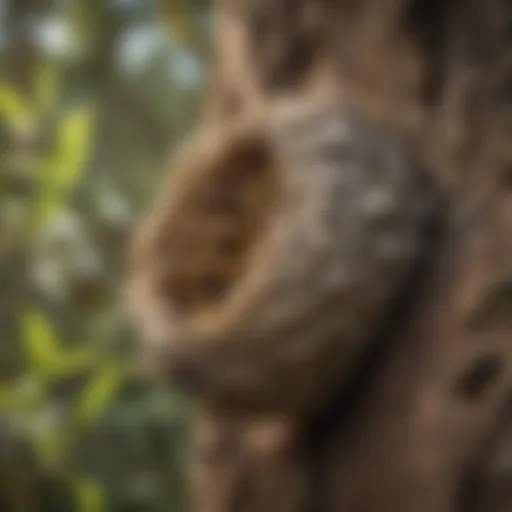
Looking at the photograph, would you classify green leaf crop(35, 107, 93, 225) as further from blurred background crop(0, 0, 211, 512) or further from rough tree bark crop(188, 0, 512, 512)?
rough tree bark crop(188, 0, 512, 512)

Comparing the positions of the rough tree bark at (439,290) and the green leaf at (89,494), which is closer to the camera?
the rough tree bark at (439,290)

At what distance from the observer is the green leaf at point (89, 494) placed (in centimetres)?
105

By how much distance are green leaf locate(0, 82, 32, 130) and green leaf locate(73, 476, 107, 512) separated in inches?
15.1

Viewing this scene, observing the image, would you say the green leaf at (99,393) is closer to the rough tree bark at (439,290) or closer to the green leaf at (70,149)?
the green leaf at (70,149)

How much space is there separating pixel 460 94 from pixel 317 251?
99 mm

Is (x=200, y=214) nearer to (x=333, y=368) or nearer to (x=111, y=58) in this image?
(x=333, y=368)

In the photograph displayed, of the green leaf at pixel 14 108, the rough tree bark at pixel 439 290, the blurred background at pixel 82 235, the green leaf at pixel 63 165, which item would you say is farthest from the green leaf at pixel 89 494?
the rough tree bark at pixel 439 290

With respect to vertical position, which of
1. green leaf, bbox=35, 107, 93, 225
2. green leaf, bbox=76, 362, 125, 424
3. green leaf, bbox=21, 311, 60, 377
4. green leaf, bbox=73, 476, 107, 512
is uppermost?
green leaf, bbox=35, 107, 93, 225

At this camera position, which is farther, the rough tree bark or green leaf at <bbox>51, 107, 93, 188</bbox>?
green leaf at <bbox>51, 107, 93, 188</bbox>

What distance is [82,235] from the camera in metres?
1.07

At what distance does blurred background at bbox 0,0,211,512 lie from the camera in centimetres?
105

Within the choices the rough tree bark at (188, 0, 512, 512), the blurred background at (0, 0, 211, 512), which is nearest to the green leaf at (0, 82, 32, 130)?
the blurred background at (0, 0, 211, 512)

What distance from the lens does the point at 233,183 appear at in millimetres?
454

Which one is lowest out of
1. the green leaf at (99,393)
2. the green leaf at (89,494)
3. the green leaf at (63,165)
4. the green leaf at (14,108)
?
the green leaf at (89,494)
